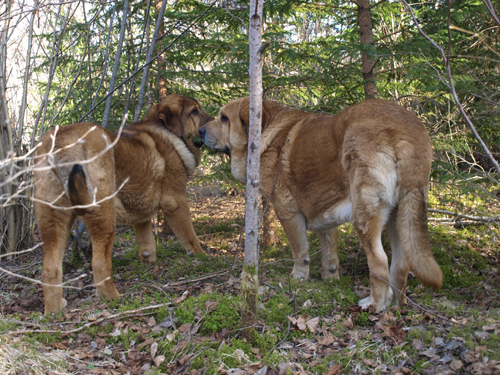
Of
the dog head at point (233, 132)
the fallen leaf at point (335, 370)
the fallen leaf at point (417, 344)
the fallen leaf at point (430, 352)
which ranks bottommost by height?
the fallen leaf at point (335, 370)

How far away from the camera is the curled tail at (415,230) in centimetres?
356

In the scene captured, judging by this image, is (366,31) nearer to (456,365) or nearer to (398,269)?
(398,269)

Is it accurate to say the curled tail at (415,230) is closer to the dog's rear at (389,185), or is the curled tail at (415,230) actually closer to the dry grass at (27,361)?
the dog's rear at (389,185)

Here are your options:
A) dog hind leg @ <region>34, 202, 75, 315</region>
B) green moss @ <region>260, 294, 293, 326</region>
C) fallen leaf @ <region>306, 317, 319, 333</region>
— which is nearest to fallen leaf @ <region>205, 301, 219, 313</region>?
green moss @ <region>260, 294, 293, 326</region>

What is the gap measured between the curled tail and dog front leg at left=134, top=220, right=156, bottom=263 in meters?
3.72

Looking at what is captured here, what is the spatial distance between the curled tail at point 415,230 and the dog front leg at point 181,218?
3.15 meters

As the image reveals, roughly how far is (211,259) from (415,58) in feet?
15.0

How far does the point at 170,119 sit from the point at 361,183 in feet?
10.8

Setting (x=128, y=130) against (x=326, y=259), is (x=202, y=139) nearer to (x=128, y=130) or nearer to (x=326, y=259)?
(x=128, y=130)

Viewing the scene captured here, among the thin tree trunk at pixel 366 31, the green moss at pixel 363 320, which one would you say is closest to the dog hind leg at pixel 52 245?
the green moss at pixel 363 320

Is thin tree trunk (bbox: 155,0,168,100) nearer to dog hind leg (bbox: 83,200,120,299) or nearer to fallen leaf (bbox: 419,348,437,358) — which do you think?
dog hind leg (bbox: 83,200,120,299)

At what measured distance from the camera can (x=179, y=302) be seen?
13.3 feet

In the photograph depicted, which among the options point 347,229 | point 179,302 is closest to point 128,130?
point 179,302

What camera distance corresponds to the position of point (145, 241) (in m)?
5.96
